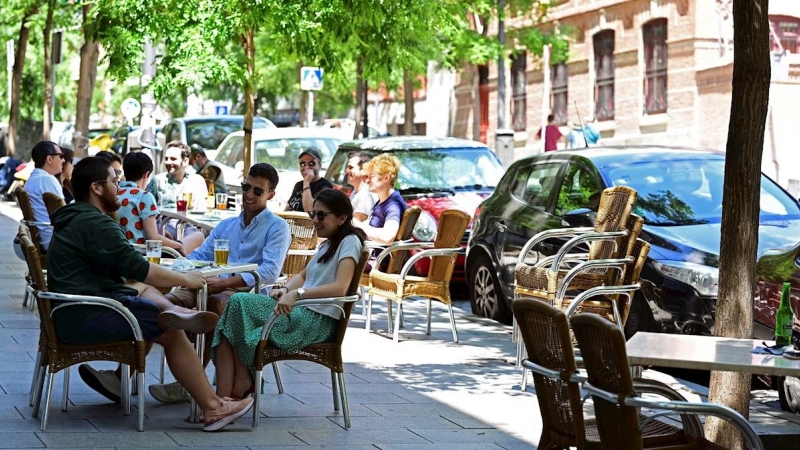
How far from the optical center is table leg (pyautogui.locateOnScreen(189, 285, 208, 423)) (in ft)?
26.8

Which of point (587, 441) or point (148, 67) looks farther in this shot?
point (148, 67)

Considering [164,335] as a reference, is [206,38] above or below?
above

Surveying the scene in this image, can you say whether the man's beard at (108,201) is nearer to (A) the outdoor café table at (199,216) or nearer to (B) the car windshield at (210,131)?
(A) the outdoor café table at (199,216)

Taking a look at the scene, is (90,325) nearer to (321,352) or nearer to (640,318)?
(321,352)

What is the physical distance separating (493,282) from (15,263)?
25.4 feet

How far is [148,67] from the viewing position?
23266 millimetres

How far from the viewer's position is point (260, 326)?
8156mm

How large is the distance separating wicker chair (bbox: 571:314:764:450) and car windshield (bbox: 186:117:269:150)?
2127 cm

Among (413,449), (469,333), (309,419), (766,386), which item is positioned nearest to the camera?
(413,449)

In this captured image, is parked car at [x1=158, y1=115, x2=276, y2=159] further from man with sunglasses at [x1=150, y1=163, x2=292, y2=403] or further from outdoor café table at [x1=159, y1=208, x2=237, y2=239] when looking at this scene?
man with sunglasses at [x1=150, y1=163, x2=292, y2=403]

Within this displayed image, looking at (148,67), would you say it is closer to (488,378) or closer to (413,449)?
(488,378)

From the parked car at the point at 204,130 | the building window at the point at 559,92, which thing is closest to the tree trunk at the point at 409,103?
the building window at the point at 559,92

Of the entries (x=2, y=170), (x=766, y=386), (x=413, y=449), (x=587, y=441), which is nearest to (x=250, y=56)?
(x=766, y=386)

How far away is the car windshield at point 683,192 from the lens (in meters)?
11.5
